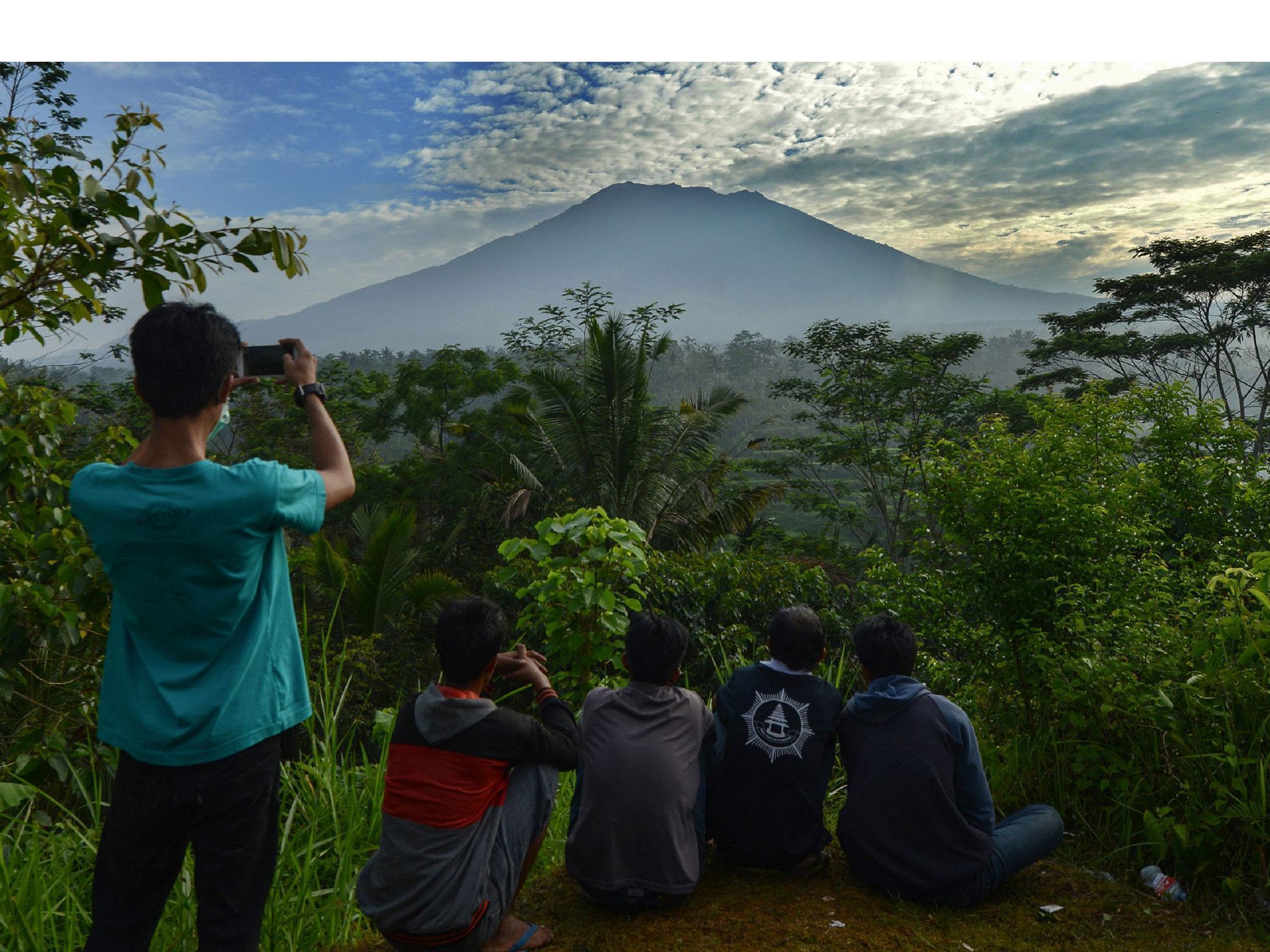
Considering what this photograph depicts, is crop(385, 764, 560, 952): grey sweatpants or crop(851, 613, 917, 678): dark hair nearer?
crop(385, 764, 560, 952): grey sweatpants

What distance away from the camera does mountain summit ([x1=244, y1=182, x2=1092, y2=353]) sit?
13275 centimetres

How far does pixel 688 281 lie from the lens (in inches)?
6742

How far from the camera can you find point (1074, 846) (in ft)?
8.86

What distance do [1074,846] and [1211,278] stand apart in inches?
806

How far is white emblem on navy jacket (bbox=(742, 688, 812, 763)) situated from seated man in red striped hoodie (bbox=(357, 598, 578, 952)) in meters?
0.70

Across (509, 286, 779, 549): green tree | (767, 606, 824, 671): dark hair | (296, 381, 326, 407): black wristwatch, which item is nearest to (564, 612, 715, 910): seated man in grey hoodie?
(767, 606, 824, 671): dark hair

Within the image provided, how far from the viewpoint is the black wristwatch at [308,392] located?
1.60 metres

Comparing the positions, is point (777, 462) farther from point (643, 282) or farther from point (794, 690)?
point (643, 282)

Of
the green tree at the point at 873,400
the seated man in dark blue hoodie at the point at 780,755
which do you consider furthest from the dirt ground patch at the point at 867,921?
the green tree at the point at 873,400

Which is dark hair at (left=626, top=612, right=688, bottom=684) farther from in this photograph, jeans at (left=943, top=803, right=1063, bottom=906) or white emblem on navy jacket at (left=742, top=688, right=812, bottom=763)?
jeans at (left=943, top=803, right=1063, bottom=906)

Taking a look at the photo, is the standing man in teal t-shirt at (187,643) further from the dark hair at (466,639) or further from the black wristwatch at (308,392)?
the dark hair at (466,639)

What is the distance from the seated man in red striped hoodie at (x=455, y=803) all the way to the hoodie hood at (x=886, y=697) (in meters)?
0.94

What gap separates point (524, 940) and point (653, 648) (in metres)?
0.80

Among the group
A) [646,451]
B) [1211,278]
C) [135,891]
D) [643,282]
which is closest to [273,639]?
[135,891]
